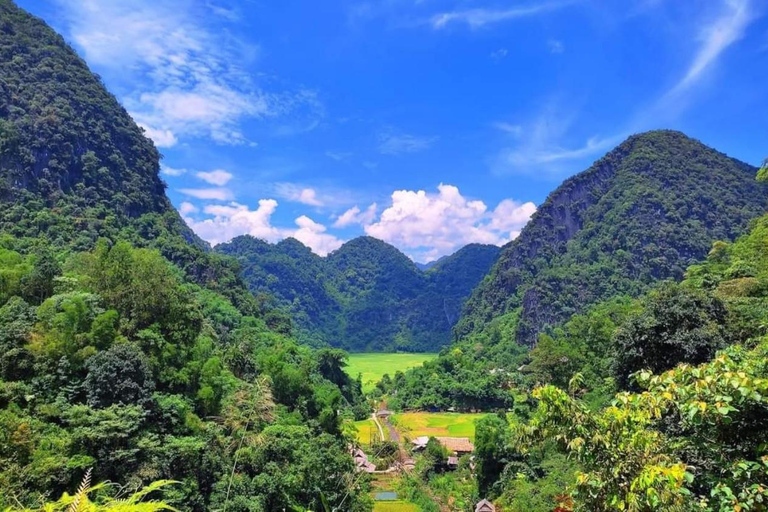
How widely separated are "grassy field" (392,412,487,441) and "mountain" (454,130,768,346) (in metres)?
23.2

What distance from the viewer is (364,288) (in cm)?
13888

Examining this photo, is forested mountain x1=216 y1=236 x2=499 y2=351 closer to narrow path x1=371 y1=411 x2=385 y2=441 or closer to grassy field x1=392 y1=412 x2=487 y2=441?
narrow path x1=371 y1=411 x2=385 y2=441

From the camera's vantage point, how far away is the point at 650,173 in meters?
79.8

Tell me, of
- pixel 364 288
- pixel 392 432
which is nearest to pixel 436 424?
pixel 392 432

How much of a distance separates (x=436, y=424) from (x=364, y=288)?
335 ft

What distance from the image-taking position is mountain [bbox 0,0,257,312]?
3325 cm

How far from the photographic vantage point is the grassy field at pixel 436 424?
3397 centimetres

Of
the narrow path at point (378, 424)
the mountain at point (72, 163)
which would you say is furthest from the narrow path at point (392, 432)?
the mountain at point (72, 163)

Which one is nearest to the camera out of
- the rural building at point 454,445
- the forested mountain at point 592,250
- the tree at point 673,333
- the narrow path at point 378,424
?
the tree at point 673,333

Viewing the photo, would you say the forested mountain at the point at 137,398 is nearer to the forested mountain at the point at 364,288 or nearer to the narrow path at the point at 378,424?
the narrow path at the point at 378,424

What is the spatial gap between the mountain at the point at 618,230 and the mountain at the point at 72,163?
4399cm

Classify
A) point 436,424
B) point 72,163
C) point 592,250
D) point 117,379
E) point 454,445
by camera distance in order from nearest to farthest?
point 117,379 → point 454,445 → point 436,424 → point 72,163 → point 592,250

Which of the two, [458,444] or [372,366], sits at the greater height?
[458,444]

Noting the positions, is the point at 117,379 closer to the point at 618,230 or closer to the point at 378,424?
the point at 378,424
